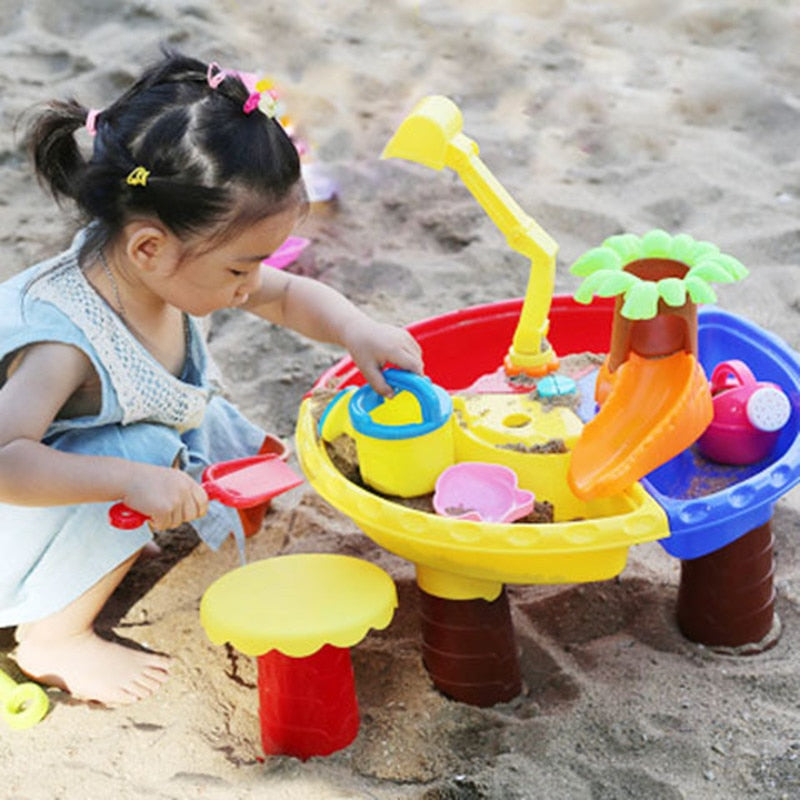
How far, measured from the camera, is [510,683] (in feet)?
3.86

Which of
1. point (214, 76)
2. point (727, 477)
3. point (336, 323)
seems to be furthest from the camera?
point (336, 323)

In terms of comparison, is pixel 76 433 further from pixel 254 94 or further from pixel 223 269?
pixel 254 94

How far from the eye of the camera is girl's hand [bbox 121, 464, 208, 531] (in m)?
1.14

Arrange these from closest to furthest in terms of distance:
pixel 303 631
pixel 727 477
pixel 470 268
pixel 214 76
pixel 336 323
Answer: pixel 303 631, pixel 214 76, pixel 727 477, pixel 336 323, pixel 470 268

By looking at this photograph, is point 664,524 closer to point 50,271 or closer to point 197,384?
point 197,384

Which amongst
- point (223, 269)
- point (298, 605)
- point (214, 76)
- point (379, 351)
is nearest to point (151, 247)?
point (223, 269)

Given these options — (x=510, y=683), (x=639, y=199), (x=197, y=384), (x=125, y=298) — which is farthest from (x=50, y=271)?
(x=639, y=199)

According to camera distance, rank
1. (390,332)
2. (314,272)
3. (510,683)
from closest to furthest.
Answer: (510,683) → (390,332) → (314,272)

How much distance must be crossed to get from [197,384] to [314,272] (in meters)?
0.64

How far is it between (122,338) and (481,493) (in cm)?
42

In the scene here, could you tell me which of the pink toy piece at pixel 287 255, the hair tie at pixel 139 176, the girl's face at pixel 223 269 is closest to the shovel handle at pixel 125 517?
the girl's face at pixel 223 269

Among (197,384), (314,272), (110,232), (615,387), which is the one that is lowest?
(314,272)

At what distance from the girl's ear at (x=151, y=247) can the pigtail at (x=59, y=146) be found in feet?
0.34

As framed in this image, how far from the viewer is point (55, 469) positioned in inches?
44.7
